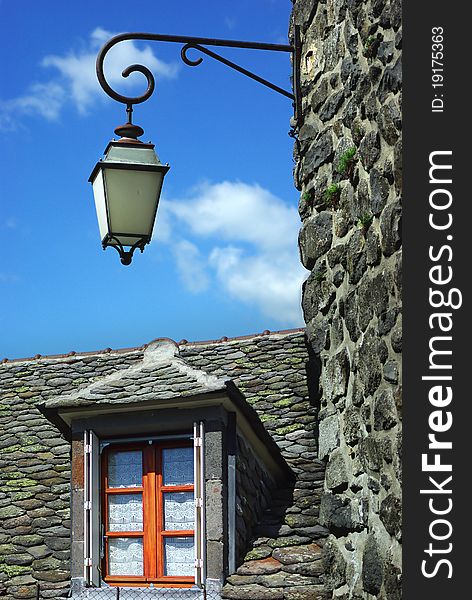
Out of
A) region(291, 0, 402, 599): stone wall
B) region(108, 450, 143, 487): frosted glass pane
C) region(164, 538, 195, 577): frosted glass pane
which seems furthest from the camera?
region(108, 450, 143, 487): frosted glass pane

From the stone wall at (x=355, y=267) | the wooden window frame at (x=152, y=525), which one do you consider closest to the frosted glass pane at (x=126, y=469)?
the wooden window frame at (x=152, y=525)

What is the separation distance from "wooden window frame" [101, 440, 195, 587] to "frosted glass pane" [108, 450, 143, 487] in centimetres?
4

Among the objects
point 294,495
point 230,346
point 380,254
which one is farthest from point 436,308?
point 230,346

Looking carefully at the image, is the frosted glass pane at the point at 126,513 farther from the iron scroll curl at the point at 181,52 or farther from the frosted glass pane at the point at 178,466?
the iron scroll curl at the point at 181,52

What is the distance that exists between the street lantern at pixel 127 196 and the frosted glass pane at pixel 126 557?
3724 millimetres

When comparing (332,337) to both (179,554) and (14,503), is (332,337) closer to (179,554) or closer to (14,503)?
(179,554)

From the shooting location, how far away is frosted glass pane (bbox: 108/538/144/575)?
980 centimetres

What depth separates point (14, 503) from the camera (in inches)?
440

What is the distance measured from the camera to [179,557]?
965 centimetres

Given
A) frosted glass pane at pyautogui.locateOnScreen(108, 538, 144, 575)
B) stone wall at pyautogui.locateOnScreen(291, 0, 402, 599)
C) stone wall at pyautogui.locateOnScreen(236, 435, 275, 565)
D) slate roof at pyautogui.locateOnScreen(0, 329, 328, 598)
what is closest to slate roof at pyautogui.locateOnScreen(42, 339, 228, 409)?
slate roof at pyautogui.locateOnScreen(0, 329, 328, 598)

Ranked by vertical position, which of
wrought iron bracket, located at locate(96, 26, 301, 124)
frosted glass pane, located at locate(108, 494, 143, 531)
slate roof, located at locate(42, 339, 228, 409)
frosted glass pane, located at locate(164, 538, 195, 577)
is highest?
wrought iron bracket, located at locate(96, 26, 301, 124)

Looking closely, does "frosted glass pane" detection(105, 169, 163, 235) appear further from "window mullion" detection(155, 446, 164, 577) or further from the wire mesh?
the wire mesh

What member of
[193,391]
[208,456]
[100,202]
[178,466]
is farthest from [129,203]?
[178,466]

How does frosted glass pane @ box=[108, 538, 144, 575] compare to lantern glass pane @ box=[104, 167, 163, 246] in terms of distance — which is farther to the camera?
frosted glass pane @ box=[108, 538, 144, 575]
